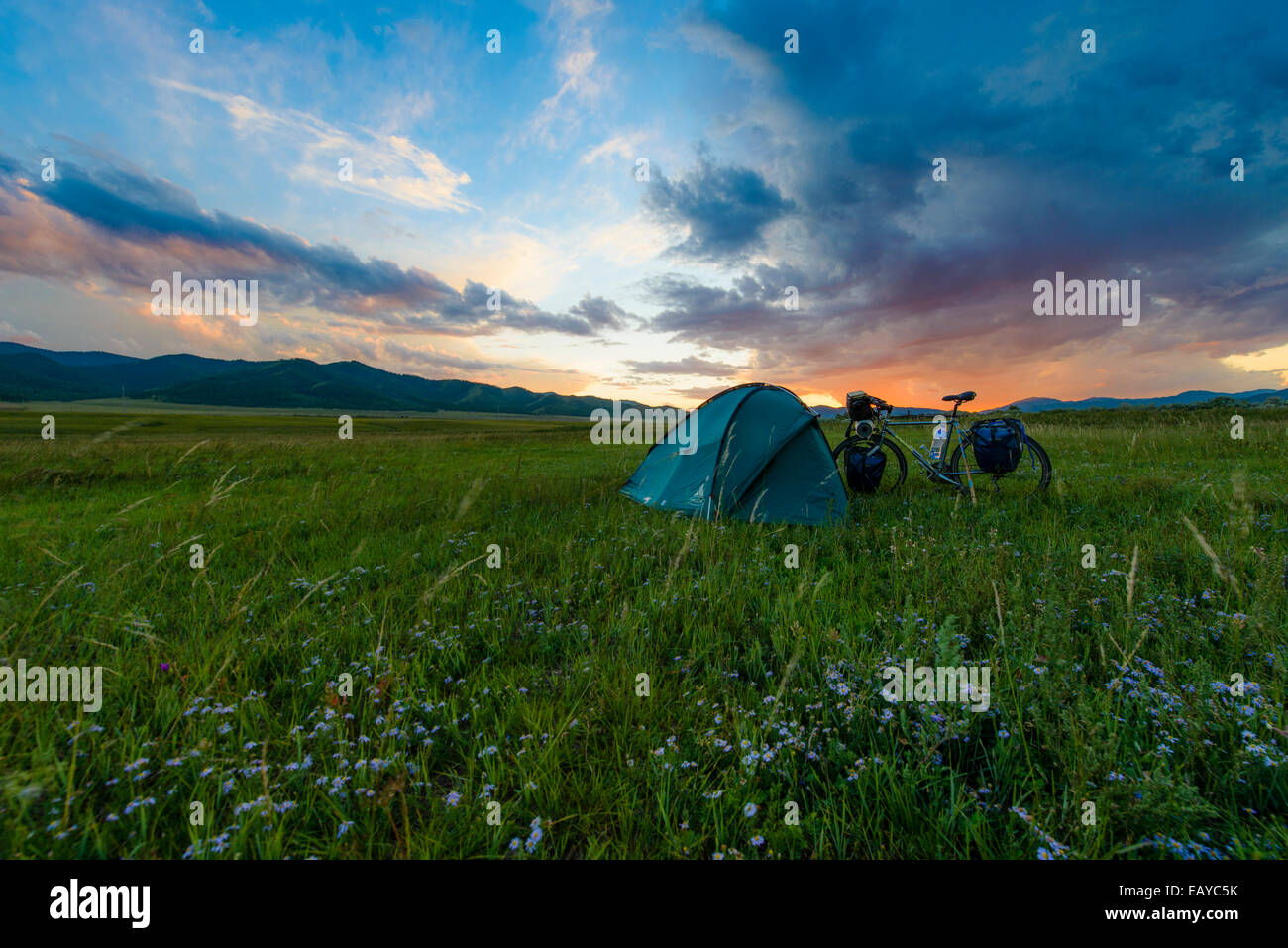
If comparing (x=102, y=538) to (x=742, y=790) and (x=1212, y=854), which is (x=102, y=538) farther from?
(x=1212, y=854)

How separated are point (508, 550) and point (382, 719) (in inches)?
120

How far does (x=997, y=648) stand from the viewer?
3180 mm

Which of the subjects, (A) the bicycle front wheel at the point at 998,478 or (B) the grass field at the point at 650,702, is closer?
Result: (B) the grass field at the point at 650,702

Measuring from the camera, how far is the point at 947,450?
8.82 metres

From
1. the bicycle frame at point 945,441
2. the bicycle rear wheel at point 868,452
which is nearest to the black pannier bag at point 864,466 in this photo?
the bicycle rear wheel at point 868,452

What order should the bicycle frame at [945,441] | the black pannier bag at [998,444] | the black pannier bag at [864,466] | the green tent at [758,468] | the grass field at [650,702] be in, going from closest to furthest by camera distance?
the grass field at [650,702] → the green tent at [758,468] → the black pannier bag at [998,444] → the bicycle frame at [945,441] → the black pannier bag at [864,466]

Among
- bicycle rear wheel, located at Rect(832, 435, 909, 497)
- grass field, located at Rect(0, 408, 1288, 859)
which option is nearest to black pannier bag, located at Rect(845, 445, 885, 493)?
bicycle rear wheel, located at Rect(832, 435, 909, 497)

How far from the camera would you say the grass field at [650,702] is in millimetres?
1881

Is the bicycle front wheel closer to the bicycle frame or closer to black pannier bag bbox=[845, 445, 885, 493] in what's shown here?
the bicycle frame

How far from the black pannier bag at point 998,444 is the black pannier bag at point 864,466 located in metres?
1.56

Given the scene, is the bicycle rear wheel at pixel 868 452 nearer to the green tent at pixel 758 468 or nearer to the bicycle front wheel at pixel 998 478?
the bicycle front wheel at pixel 998 478

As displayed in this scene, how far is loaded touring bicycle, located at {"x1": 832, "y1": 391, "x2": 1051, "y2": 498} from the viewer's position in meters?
7.91
